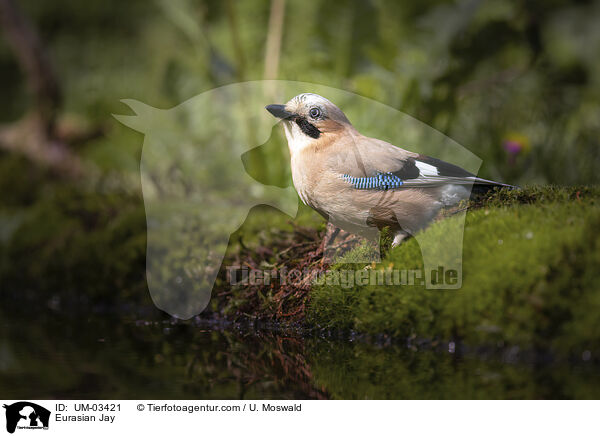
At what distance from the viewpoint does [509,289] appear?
282 centimetres

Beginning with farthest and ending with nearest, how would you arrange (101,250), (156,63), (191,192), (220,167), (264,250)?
(156,63) → (220,167) → (191,192) → (101,250) → (264,250)

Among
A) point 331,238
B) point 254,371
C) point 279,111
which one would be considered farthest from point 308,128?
point 254,371

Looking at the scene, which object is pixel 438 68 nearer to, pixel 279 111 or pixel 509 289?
pixel 279 111

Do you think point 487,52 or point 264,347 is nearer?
point 264,347

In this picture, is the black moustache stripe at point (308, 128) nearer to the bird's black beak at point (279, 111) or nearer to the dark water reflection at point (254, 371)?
the bird's black beak at point (279, 111)

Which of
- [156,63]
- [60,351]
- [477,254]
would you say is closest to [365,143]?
[477,254]

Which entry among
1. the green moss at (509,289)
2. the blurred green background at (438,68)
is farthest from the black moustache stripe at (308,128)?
the blurred green background at (438,68)

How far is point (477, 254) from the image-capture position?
3031mm

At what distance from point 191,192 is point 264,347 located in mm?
2897

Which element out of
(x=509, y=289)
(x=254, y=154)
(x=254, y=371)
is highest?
(x=254, y=154)

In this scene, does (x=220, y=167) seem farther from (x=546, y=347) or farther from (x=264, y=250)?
(x=546, y=347)

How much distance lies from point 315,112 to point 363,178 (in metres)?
0.45

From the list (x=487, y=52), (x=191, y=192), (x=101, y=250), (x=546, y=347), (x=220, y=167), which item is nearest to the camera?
(x=546, y=347)

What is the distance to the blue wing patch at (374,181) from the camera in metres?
3.18
